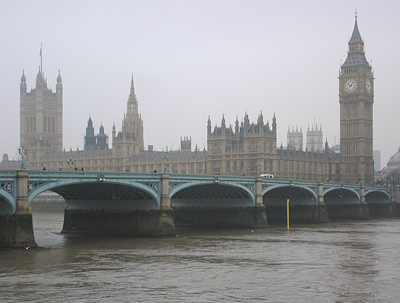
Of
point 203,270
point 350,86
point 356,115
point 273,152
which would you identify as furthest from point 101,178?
point 350,86

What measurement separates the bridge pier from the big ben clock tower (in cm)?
9968

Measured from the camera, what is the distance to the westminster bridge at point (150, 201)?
50.0 m

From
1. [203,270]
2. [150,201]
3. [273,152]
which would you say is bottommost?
[203,270]

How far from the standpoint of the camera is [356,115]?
142m

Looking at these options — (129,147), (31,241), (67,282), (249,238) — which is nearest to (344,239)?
(249,238)

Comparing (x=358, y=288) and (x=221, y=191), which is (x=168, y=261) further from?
(x=221, y=191)

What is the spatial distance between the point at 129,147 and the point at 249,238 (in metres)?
103

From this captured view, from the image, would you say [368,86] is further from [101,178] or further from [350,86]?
[101,178]

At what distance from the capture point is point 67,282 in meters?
36.3

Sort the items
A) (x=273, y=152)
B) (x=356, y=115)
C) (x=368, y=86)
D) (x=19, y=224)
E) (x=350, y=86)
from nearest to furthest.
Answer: (x=19, y=224)
(x=273, y=152)
(x=356, y=115)
(x=350, y=86)
(x=368, y=86)

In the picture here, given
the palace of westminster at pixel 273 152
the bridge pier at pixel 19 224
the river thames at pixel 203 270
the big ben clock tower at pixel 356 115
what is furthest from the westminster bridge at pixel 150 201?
the big ben clock tower at pixel 356 115

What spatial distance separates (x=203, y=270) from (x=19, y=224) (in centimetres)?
1490

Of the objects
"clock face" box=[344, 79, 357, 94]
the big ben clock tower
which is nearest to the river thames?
the big ben clock tower

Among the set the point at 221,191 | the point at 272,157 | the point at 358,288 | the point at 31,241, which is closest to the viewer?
the point at 358,288
